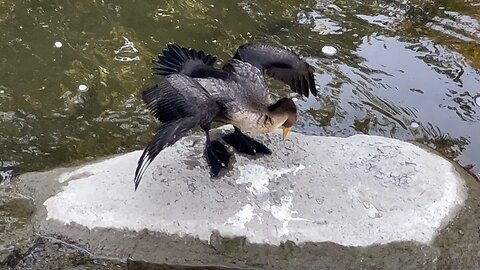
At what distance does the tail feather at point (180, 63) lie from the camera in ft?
12.0

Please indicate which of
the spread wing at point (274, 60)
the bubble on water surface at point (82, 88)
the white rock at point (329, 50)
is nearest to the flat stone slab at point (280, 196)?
the spread wing at point (274, 60)

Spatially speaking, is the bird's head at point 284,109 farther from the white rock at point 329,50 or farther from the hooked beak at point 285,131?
the white rock at point 329,50

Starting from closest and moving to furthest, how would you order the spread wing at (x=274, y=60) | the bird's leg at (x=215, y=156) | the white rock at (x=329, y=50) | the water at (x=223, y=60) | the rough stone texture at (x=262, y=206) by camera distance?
the rough stone texture at (x=262, y=206), the bird's leg at (x=215, y=156), the spread wing at (x=274, y=60), the water at (x=223, y=60), the white rock at (x=329, y=50)

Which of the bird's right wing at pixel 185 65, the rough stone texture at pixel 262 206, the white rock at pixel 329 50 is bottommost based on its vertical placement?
the white rock at pixel 329 50

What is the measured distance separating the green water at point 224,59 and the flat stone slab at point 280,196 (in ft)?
2.08

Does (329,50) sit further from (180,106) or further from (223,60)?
(180,106)

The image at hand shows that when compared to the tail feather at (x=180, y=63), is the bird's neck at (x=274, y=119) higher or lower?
lower

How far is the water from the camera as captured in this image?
442cm

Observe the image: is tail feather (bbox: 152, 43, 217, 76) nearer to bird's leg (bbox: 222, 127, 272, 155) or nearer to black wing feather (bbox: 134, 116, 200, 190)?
bird's leg (bbox: 222, 127, 272, 155)

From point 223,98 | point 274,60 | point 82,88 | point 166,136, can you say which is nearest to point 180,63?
point 223,98

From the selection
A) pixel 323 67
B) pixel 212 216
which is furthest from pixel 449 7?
pixel 212 216

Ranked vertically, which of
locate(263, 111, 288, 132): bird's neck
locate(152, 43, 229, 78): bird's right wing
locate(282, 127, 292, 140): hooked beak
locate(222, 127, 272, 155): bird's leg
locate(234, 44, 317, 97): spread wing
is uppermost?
locate(152, 43, 229, 78): bird's right wing

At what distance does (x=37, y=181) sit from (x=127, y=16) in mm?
1973

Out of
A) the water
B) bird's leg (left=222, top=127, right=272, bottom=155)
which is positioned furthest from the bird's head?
the water
